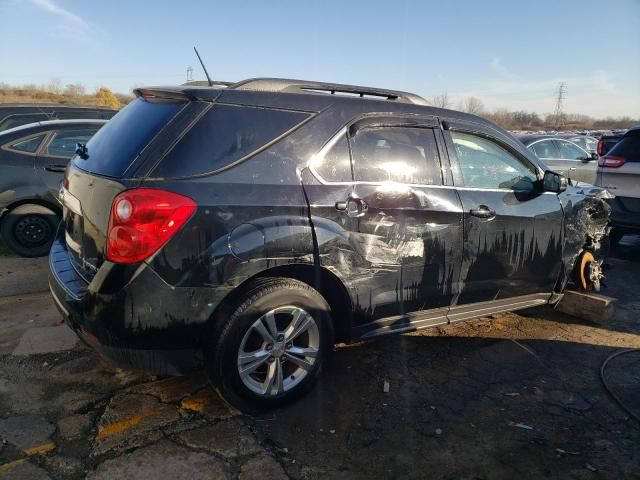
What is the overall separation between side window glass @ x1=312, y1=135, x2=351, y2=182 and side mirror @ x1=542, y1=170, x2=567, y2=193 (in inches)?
75.1

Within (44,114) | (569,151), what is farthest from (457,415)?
(44,114)

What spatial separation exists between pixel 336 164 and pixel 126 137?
123 cm

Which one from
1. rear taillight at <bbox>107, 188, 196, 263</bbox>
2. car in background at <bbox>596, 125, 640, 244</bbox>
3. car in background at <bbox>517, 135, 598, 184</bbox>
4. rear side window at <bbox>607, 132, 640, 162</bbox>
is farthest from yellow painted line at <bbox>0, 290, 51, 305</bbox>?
car in background at <bbox>517, 135, 598, 184</bbox>

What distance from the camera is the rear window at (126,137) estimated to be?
2.57 m

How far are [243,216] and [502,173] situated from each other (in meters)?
2.24

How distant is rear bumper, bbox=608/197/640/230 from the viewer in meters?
6.23

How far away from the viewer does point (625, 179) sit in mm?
6344

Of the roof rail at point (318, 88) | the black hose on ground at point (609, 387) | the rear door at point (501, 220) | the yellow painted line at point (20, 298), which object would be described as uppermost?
the roof rail at point (318, 88)

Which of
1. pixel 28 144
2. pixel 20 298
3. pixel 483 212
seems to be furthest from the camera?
pixel 28 144

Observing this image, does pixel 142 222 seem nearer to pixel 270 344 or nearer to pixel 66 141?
pixel 270 344

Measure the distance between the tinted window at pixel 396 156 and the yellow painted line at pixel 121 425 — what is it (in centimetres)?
186

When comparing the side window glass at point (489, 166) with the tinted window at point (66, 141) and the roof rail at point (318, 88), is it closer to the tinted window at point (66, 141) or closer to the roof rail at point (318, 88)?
the roof rail at point (318, 88)

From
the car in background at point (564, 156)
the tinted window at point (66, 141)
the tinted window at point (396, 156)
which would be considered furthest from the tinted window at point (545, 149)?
the tinted window at point (66, 141)

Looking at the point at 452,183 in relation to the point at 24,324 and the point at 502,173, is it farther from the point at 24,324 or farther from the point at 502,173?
the point at 24,324
